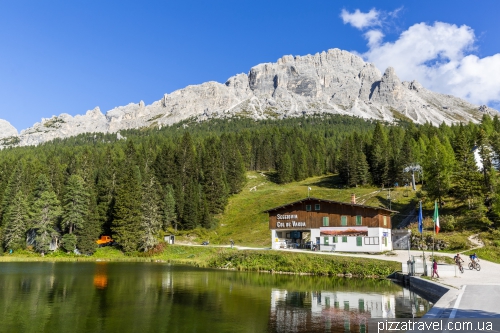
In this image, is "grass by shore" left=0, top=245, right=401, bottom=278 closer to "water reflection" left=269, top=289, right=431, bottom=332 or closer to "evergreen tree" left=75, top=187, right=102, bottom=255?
"evergreen tree" left=75, top=187, right=102, bottom=255

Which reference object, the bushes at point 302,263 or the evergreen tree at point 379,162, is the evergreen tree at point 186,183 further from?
the evergreen tree at point 379,162

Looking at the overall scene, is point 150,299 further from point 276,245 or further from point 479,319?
point 276,245

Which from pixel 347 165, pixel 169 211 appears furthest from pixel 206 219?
pixel 347 165

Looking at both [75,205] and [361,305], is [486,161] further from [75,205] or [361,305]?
[75,205]

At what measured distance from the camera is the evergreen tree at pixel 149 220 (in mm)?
73188

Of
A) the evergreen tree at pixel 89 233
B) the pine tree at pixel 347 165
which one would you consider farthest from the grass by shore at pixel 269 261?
the pine tree at pixel 347 165

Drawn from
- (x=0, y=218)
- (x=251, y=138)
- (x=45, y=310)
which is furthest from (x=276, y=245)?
(x=251, y=138)

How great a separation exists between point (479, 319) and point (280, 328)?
30.5ft

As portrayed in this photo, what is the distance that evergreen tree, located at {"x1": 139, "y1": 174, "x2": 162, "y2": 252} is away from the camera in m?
73.2

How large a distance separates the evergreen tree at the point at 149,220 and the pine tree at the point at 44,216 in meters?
17.1

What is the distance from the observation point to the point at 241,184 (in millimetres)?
120188

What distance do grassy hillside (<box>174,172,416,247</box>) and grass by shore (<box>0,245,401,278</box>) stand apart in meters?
14.7

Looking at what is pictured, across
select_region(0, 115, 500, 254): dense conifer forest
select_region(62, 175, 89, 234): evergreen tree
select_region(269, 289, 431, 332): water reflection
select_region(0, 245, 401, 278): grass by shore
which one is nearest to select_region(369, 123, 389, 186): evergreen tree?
select_region(0, 115, 500, 254): dense conifer forest

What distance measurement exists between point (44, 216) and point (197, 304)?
6009 centimetres
